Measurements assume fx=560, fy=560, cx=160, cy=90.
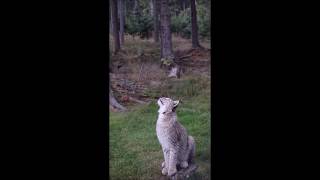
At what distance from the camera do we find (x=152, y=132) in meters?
4.23

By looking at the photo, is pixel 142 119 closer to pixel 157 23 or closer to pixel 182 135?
pixel 182 135

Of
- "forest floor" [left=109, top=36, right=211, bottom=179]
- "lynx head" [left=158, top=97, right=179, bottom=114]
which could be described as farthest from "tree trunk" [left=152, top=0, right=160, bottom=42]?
"lynx head" [left=158, top=97, right=179, bottom=114]

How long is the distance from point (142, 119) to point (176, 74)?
1.44 feet

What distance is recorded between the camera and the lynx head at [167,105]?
13.8 ft

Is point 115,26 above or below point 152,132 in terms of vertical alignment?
above

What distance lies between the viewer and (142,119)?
4246mm

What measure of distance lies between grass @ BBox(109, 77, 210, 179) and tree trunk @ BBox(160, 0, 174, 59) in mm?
265

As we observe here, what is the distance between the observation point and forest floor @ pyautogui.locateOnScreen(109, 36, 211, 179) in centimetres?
418

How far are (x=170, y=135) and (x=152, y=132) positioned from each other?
0.14m

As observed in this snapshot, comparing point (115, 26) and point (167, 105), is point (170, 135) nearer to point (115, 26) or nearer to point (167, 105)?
point (167, 105)

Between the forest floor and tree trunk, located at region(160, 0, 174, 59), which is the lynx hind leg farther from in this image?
tree trunk, located at region(160, 0, 174, 59)

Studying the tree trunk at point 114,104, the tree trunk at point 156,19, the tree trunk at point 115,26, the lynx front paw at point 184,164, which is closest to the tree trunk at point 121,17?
the tree trunk at point 115,26

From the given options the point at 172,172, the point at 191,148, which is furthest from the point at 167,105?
the point at 172,172
